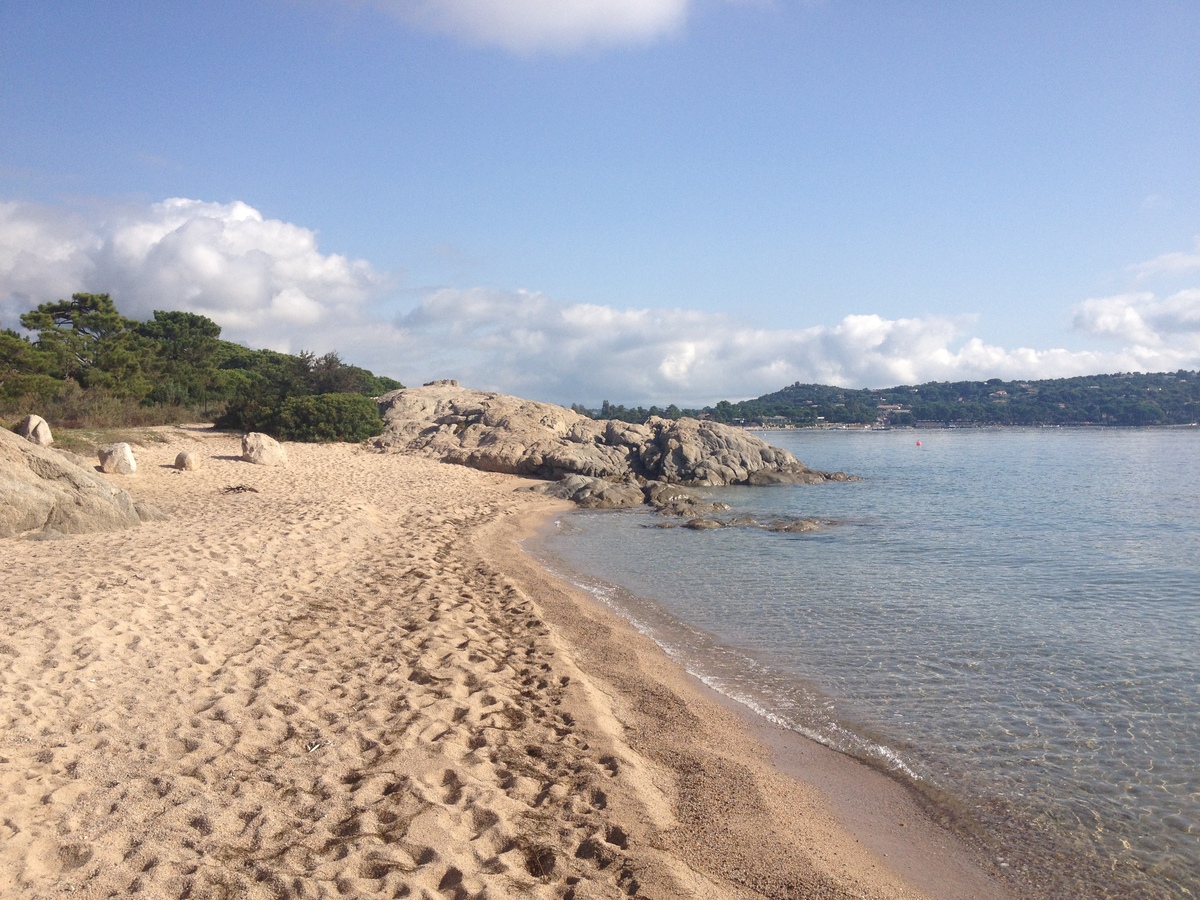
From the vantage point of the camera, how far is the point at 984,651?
952 centimetres

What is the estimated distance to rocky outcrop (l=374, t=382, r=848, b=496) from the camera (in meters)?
30.8

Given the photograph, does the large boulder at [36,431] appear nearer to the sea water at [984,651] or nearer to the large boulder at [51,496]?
the large boulder at [51,496]

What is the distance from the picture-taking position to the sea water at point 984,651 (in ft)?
18.6

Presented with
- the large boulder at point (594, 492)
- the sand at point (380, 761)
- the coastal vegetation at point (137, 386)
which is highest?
the coastal vegetation at point (137, 386)

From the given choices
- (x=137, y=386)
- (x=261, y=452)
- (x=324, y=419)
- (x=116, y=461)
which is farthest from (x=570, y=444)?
(x=137, y=386)

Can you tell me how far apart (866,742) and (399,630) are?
5.39m

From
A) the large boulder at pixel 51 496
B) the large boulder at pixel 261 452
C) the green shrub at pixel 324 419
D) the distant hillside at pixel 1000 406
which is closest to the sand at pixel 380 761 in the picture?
the large boulder at pixel 51 496

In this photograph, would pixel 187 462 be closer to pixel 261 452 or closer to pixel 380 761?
pixel 261 452

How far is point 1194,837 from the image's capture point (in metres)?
5.38

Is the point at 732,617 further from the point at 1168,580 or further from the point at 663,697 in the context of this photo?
the point at 1168,580

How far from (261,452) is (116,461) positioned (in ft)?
15.4

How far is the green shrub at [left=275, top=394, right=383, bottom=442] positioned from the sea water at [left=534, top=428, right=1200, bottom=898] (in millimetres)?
15774

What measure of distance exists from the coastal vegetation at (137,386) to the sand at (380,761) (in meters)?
21.5

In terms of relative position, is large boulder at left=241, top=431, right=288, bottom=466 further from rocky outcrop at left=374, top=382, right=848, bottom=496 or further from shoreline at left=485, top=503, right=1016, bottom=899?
shoreline at left=485, top=503, right=1016, bottom=899
